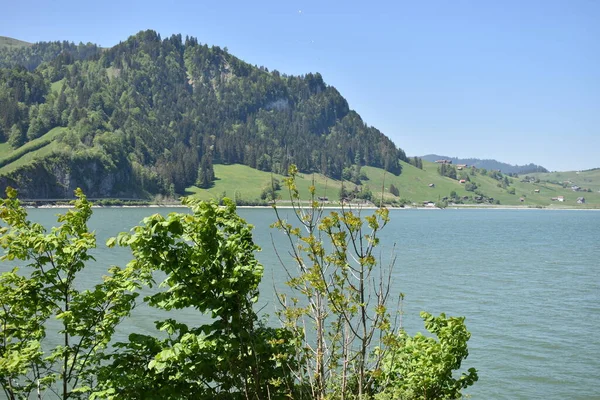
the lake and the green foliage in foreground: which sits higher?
the green foliage in foreground

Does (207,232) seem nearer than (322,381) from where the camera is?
No

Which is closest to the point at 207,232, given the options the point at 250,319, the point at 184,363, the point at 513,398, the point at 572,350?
the point at 250,319

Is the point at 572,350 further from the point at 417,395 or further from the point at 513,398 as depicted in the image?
the point at 417,395

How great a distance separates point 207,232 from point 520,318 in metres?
35.4

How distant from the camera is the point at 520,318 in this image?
38781 mm

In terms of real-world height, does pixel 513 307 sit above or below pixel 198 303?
below

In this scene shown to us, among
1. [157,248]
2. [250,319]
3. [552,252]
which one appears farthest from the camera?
[552,252]

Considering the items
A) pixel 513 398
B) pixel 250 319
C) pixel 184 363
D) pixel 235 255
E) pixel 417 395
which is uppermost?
pixel 235 255

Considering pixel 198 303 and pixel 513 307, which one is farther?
pixel 513 307

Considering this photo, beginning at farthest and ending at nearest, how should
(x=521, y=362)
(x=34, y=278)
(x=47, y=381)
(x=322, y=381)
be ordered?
1. (x=521, y=362)
2. (x=47, y=381)
3. (x=34, y=278)
4. (x=322, y=381)

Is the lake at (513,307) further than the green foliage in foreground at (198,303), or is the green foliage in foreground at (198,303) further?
the lake at (513,307)

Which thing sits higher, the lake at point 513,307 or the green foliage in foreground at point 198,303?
the green foliage in foreground at point 198,303

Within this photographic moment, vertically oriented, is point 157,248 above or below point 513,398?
above

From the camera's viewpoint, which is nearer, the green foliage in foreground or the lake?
the green foliage in foreground
